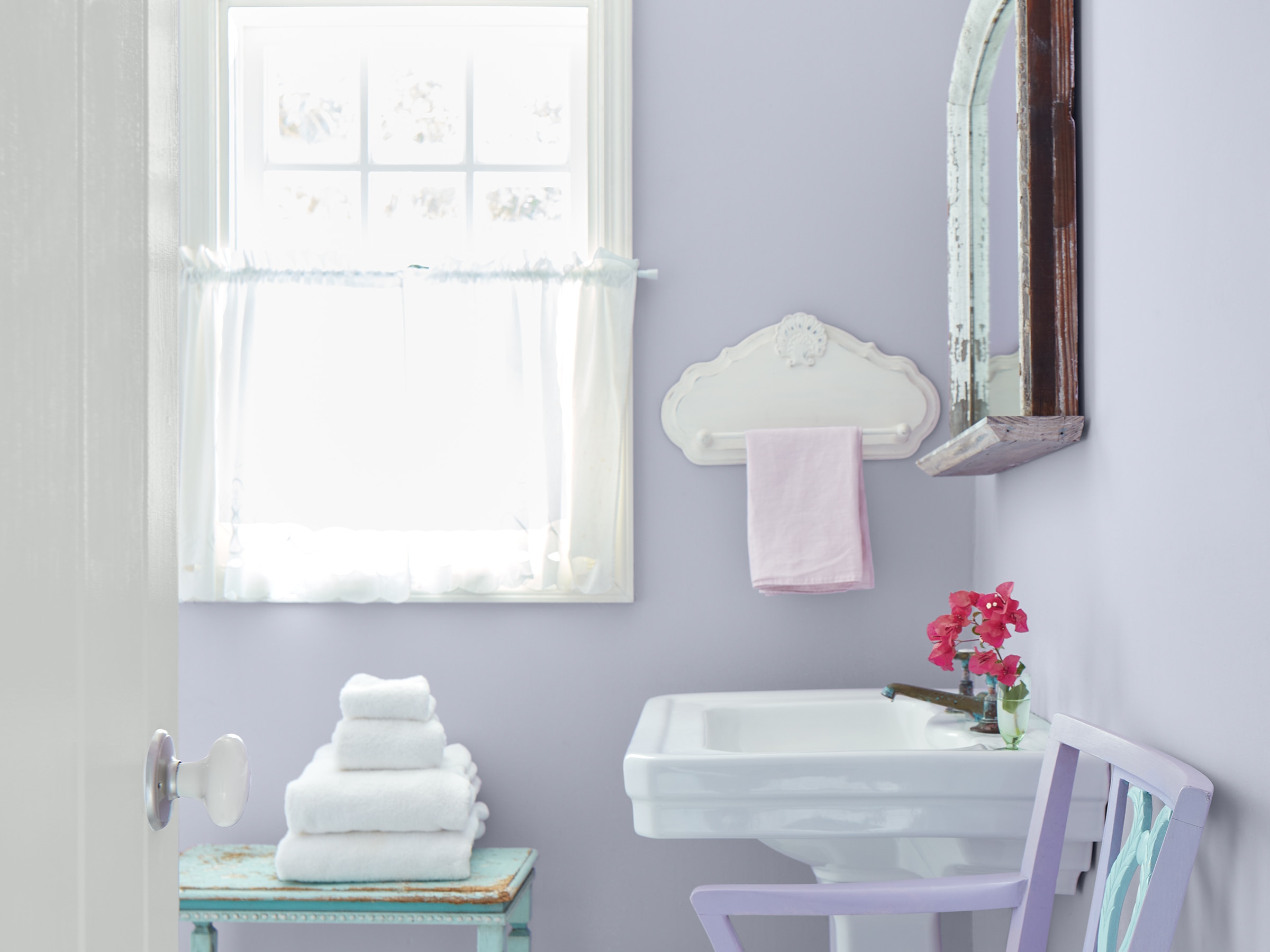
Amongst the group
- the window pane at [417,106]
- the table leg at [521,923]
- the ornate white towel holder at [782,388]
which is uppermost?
the window pane at [417,106]

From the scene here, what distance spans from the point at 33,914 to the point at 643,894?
1.66 metres

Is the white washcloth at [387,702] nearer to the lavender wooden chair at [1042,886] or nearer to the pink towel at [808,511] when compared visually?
the pink towel at [808,511]

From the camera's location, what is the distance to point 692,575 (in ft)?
6.66

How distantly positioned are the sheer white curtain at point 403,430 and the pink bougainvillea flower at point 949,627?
27.6 inches

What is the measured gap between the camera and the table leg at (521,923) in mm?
1834

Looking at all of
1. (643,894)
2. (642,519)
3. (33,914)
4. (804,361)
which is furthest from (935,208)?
(33,914)

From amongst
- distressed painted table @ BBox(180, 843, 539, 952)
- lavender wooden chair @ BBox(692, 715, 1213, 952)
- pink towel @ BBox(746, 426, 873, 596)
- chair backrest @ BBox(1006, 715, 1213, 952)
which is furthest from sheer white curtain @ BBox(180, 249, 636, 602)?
chair backrest @ BBox(1006, 715, 1213, 952)

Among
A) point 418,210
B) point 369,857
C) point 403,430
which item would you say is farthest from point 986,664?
point 418,210

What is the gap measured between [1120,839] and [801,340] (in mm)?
1145

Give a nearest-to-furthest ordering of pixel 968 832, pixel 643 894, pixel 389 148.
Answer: pixel 968 832 → pixel 643 894 → pixel 389 148

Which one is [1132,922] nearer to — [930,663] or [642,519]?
[930,663]

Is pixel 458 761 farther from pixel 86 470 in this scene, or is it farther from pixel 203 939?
pixel 86 470

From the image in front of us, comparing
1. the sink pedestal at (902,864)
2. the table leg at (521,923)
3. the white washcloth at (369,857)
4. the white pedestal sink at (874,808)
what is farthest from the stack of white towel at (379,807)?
the sink pedestal at (902,864)

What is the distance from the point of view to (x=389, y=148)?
212 cm
